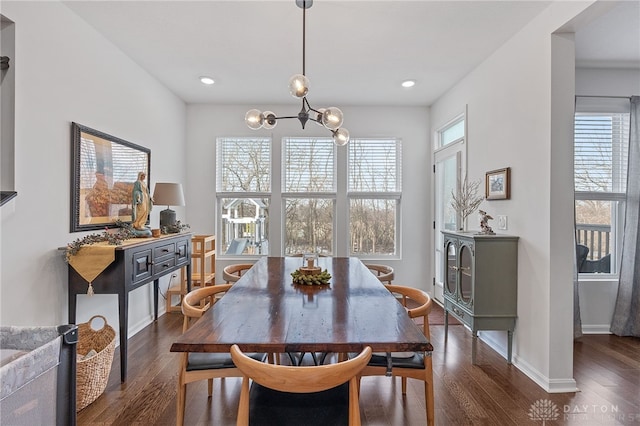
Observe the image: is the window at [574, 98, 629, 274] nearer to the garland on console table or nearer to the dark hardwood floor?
the dark hardwood floor

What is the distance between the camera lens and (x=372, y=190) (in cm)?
485

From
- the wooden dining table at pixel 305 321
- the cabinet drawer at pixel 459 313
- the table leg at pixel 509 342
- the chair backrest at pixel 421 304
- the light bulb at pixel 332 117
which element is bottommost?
the table leg at pixel 509 342

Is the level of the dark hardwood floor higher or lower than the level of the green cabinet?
lower

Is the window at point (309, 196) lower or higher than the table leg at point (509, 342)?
higher

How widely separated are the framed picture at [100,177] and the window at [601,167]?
14.5 feet

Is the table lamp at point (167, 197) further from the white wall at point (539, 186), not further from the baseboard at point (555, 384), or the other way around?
the baseboard at point (555, 384)

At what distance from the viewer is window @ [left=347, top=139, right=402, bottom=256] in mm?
4832

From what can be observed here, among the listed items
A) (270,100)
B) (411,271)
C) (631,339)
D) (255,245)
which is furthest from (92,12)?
(631,339)

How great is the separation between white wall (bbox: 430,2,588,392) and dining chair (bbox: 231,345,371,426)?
181cm

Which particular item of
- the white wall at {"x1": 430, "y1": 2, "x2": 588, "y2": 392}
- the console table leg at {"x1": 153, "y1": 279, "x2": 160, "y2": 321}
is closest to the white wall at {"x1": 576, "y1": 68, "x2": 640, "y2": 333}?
the white wall at {"x1": 430, "y1": 2, "x2": 588, "y2": 392}

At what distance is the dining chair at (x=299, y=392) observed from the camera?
1.13 meters

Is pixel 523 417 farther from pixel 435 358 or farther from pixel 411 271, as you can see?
pixel 411 271

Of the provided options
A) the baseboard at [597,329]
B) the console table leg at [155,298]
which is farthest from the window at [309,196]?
the baseboard at [597,329]

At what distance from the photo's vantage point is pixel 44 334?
1.48 metres
